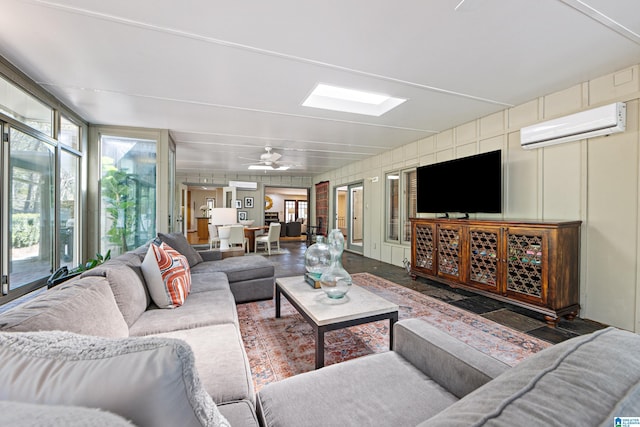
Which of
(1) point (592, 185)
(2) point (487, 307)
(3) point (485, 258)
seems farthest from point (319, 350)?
(1) point (592, 185)

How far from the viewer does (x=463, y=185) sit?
396cm

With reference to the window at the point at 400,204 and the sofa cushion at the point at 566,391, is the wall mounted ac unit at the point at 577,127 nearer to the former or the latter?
the window at the point at 400,204

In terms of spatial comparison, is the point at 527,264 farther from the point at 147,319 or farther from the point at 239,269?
the point at 147,319

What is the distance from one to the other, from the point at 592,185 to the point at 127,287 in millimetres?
4282

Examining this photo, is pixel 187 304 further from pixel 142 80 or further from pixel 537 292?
pixel 537 292

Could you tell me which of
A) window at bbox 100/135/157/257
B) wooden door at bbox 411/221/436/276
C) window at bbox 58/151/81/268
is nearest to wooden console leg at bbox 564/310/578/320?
wooden door at bbox 411/221/436/276

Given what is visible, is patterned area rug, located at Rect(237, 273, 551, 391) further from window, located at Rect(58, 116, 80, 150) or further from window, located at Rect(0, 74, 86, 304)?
window, located at Rect(58, 116, 80, 150)

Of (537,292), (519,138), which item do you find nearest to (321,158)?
(519,138)

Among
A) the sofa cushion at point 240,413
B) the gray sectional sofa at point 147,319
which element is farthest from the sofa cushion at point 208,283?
the sofa cushion at point 240,413

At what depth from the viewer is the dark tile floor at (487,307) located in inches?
101

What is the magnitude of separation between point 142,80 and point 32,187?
173 centimetres

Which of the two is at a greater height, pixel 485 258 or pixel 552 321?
pixel 485 258

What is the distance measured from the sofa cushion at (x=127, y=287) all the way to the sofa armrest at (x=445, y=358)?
1.59 m

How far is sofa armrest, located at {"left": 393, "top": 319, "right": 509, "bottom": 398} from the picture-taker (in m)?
1.01
